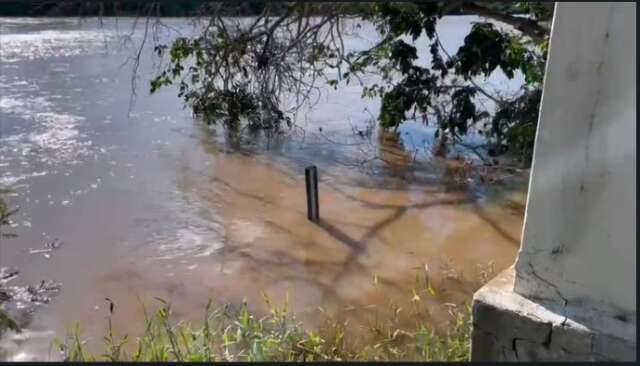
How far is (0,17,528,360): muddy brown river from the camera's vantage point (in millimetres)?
4410

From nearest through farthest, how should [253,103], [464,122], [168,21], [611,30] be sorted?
[611,30], [168,21], [253,103], [464,122]

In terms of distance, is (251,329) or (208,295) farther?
(208,295)

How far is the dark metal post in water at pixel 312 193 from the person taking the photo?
5578 mm

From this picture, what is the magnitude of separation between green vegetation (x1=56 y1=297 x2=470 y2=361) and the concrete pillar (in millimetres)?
735

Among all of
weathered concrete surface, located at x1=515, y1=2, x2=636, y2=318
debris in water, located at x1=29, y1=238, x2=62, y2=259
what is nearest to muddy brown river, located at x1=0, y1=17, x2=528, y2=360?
debris in water, located at x1=29, y1=238, x2=62, y2=259

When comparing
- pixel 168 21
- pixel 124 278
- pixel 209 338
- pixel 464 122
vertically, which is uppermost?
pixel 168 21

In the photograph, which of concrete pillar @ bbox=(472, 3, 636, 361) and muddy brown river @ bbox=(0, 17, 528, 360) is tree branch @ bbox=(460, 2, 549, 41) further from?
concrete pillar @ bbox=(472, 3, 636, 361)

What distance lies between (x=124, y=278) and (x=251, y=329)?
199 cm

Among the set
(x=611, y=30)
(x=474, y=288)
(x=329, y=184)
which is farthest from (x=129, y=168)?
(x=611, y=30)

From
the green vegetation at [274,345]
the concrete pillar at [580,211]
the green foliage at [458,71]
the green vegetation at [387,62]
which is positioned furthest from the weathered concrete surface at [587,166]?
the green foliage at [458,71]

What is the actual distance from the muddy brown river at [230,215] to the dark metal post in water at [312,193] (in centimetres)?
12

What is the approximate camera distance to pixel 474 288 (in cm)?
436

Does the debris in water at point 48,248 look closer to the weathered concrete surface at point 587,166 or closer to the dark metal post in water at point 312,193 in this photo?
the dark metal post in water at point 312,193

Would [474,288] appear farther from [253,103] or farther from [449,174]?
[449,174]
